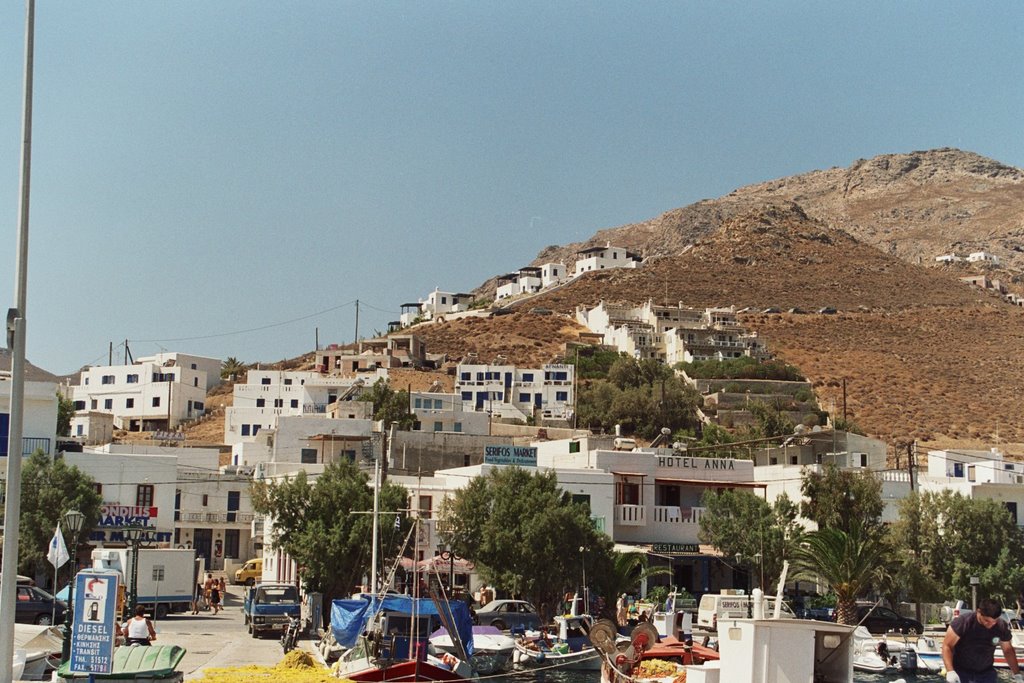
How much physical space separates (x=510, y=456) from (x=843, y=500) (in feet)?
42.0

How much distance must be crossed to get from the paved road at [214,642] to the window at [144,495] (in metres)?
8.13

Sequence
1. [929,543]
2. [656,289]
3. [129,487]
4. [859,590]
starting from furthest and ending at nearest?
[656,289]
[129,487]
[929,543]
[859,590]

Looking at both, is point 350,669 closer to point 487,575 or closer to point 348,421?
point 487,575

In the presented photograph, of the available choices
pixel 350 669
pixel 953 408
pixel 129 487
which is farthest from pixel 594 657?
pixel 953 408

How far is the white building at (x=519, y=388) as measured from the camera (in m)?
99.9

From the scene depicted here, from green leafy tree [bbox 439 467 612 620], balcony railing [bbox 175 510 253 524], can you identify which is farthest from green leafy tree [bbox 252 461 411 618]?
balcony railing [bbox 175 510 253 524]

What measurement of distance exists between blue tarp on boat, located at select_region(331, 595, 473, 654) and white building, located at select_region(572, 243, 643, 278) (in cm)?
14159

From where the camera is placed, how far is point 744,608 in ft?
115

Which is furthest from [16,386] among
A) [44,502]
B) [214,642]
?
[44,502]

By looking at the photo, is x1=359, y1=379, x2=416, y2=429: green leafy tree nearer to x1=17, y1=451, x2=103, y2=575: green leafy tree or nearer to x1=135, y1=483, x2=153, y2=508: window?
x1=135, y1=483, x2=153, y2=508: window

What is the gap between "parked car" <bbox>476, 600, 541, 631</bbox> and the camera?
38.2 metres

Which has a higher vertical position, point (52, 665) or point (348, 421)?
point (348, 421)

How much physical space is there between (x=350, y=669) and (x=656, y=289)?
5238 inches

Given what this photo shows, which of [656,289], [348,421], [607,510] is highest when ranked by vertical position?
[656,289]
